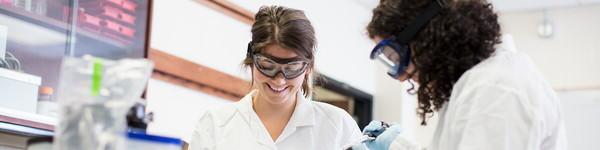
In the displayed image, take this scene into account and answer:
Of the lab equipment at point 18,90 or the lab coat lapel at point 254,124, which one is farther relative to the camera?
the lab equipment at point 18,90

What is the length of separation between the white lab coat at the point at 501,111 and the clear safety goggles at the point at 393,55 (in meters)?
0.12

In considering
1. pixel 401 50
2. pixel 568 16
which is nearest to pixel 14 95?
pixel 401 50

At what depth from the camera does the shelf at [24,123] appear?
279cm

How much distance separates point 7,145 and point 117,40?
2.84 feet

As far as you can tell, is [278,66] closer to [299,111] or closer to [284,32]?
[284,32]

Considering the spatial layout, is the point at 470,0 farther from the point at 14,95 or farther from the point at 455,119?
the point at 14,95

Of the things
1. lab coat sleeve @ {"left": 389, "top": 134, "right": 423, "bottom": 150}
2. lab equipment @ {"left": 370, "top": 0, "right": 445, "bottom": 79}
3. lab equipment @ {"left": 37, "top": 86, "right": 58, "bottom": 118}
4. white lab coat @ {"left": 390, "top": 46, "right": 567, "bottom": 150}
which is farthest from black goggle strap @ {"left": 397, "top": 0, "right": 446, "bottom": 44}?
lab equipment @ {"left": 37, "top": 86, "right": 58, "bottom": 118}

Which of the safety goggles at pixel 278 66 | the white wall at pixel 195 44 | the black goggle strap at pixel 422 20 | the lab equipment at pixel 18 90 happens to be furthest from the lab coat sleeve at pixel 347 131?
the lab equipment at pixel 18 90

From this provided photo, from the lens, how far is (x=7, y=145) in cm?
290

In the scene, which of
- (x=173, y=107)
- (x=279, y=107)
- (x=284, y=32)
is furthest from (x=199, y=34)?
(x=284, y=32)

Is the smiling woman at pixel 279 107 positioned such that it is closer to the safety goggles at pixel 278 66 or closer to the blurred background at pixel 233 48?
the safety goggles at pixel 278 66

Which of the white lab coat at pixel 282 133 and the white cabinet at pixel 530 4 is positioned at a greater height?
the white cabinet at pixel 530 4

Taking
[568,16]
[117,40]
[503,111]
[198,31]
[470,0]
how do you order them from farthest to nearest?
1. [568,16]
2. [198,31]
3. [117,40]
4. [470,0]
5. [503,111]

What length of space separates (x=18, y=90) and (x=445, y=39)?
1.85 metres
